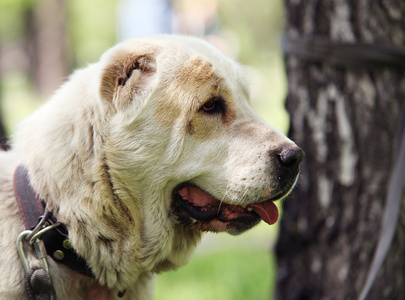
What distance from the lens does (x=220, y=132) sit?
8.61 feet

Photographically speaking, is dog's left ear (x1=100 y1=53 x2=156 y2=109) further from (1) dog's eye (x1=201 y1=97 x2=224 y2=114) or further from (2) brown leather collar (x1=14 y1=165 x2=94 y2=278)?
(2) brown leather collar (x1=14 y1=165 x2=94 y2=278)

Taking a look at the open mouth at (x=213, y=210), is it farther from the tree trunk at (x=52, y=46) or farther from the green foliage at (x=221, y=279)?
the tree trunk at (x=52, y=46)

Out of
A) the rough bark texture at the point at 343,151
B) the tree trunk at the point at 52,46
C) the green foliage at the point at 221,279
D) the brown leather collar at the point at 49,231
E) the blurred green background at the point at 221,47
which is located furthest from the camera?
the tree trunk at the point at 52,46

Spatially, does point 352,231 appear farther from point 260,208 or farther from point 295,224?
point 260,208

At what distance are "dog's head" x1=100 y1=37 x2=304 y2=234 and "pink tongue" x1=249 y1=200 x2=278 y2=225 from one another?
8 centimetres

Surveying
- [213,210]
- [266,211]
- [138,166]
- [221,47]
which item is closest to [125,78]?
[138,166]

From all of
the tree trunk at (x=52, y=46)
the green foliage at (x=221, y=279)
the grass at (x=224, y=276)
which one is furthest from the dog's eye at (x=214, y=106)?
the tree trunk at (x=52, y=46)

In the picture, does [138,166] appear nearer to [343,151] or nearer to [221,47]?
[343,151]

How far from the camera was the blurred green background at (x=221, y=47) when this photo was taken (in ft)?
17.0

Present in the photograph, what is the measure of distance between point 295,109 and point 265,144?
1.33 m

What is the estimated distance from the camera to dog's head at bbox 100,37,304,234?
251 cm

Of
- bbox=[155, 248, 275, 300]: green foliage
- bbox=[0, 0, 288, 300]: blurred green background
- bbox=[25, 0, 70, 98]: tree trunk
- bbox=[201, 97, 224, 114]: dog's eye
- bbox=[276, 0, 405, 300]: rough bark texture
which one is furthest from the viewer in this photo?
bbox=[25, 0, 70, 98]: tree trunk

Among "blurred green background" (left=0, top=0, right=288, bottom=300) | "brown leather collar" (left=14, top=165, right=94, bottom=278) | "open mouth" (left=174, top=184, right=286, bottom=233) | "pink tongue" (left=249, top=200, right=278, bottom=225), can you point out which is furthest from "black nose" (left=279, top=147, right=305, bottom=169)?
"brown leather collar" (left=14, top=165, right=94, bottom=278)

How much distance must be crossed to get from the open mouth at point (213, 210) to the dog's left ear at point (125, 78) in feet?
1.79
